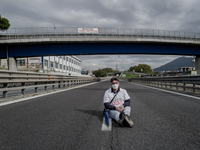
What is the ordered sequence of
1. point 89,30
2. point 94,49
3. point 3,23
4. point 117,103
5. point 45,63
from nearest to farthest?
point 117,103, point 89,30, point 94,49, point 3,23, point 45,63

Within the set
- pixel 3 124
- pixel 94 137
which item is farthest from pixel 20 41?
pixel 94 137

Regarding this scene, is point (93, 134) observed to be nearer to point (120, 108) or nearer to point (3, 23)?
point (120, 108)

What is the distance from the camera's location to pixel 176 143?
2.88 m

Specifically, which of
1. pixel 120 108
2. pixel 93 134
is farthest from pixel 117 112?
pixel 93 134

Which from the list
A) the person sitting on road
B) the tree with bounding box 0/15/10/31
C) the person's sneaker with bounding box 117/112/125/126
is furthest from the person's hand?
the tree with bounding box 0/15/10/31

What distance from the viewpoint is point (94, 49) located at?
30891 millimetres

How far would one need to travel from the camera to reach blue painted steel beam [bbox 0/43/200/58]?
29.9 meters

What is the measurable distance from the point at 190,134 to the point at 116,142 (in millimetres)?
1477

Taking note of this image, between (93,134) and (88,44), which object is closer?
(93,134)

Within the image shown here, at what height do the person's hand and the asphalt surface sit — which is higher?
the person's hand

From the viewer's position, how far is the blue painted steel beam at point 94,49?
29922mm

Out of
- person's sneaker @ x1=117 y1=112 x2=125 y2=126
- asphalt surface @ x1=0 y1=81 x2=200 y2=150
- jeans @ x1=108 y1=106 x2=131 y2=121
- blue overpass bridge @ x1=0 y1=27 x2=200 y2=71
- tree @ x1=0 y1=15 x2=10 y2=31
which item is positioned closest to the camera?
asphalt surface @ x1=0 y1=81 x2=200 y2=150

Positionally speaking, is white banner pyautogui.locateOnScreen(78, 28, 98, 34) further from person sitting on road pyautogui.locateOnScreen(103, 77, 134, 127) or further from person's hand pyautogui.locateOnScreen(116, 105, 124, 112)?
person's hand pyautogui.locateOnScreen(116, 105, 124, 112)

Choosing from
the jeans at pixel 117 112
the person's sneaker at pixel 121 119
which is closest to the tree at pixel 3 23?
the jeans at pixel 117 112
